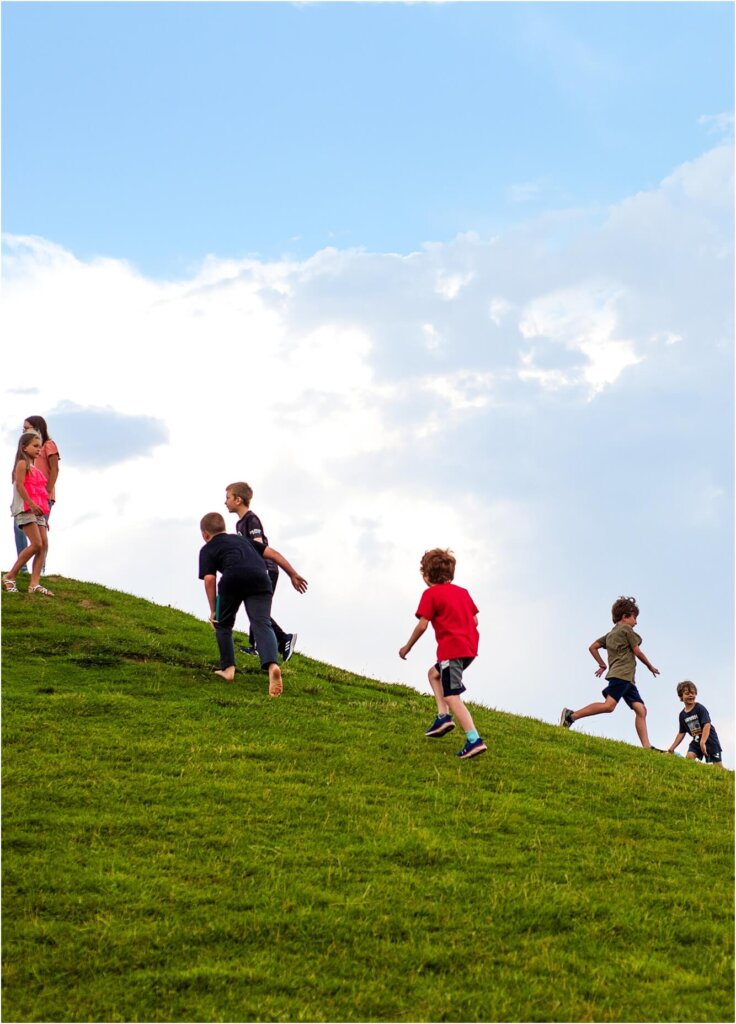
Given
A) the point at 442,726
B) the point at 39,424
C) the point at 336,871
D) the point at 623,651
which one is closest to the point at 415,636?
the point at 442,726

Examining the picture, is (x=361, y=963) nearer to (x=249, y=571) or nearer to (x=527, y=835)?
(x=527, y=835)

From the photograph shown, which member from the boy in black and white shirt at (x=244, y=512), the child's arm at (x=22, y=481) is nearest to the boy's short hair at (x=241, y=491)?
the boy in black and white shirt at (x=244, y=512)

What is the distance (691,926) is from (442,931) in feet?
7.15

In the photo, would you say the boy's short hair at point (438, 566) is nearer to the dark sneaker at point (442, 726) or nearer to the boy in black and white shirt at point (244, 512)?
the dark sneaker at point (442, 726)

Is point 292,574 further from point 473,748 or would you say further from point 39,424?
point 39,424

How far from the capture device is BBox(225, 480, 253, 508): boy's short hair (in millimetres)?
17222

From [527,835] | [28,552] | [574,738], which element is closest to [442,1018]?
[527,835]

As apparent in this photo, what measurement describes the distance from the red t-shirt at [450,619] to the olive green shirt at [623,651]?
6.90 meters

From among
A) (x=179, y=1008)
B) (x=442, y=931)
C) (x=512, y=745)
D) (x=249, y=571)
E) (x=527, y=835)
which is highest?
(x=249, y=571)

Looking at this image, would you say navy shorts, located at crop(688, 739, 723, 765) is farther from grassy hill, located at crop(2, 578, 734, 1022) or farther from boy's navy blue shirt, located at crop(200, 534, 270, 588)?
boy's navy blue shirt, located at crop(200, 534, 270, 588)

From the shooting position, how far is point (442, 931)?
8555mm

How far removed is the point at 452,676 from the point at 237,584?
4.26m

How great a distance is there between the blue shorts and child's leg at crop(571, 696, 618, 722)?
96 mm

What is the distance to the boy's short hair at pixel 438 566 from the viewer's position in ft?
45.9
